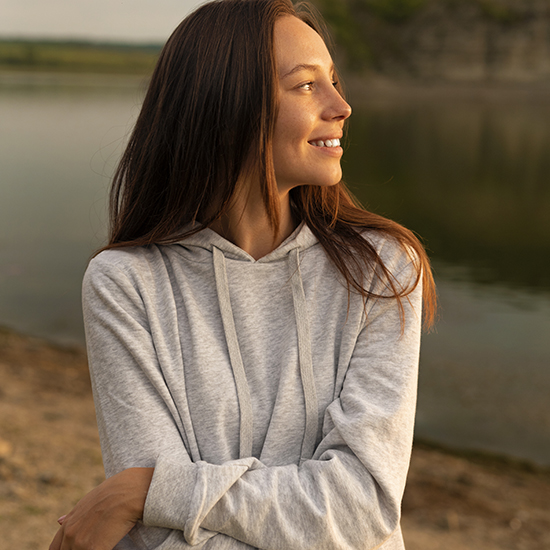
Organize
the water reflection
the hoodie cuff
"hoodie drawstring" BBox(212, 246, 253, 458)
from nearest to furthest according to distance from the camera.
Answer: the hoodie cuff
"hoodie drawstring" BBox(212, 246, 253, 458)
the water reflection

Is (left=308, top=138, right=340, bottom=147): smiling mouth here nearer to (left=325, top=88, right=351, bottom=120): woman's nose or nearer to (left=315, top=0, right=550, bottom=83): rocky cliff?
(left=325, top=88, right=351, bottom=120): woman's nose

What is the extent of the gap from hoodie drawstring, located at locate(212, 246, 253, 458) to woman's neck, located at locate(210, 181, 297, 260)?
6 centimetres

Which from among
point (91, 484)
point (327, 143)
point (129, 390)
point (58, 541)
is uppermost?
point (327, 143)

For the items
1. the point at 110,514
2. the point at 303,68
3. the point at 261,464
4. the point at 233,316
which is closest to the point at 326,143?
the point at 303,68

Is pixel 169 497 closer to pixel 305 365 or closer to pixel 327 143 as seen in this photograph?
pixel 305 365

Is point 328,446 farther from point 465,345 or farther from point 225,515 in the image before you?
point 465,345

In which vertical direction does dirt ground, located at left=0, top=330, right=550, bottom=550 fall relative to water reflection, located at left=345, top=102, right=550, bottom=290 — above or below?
above

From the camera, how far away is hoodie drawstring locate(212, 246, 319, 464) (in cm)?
110

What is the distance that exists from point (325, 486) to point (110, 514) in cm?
35

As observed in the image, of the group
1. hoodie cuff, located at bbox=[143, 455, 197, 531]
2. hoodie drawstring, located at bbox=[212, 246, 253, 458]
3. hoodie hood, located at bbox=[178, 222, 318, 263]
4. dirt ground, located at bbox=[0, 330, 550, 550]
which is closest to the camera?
hoodie cuff, located at bbox=[143, 455, 197, 531]

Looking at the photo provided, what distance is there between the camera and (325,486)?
39.9 inches

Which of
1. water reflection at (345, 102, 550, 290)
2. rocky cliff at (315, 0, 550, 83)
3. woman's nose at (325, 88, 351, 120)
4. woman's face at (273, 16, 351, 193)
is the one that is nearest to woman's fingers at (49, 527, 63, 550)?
woman's face at (273, 16, 351, 193)

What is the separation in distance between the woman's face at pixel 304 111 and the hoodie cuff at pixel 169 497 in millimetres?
561

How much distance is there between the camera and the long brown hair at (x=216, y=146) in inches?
44.1
